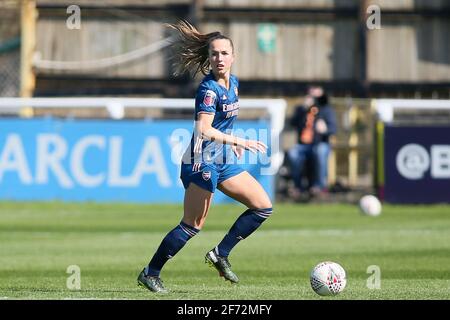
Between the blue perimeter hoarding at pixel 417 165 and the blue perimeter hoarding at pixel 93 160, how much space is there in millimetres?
2344

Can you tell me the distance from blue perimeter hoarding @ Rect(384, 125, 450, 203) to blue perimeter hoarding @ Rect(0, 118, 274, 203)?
234cm

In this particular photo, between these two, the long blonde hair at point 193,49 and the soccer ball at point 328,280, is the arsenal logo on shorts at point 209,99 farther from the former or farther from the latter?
the soccer ball at point 328,280

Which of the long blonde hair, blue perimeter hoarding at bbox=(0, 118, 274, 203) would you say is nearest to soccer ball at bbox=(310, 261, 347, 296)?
the long blonde hair

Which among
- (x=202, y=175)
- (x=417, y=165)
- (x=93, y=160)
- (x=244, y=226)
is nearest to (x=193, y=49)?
(x=202, y=175)

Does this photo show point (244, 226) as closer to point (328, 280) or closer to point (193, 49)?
point (328, 280)

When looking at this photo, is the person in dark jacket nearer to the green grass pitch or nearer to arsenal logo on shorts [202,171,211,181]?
the green grass pitch

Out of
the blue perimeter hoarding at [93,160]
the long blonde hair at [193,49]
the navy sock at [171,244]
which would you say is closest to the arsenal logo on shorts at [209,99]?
the long blonde hair at [193,49]

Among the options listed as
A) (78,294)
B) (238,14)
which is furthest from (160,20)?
(78,294)

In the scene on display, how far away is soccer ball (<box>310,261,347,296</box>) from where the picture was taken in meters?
9.58

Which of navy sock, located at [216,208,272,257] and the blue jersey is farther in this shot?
navy sock, located at [216,208,272,257]

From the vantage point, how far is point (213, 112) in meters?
9.82

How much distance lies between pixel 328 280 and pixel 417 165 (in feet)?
41.2

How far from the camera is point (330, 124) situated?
22844 mm
